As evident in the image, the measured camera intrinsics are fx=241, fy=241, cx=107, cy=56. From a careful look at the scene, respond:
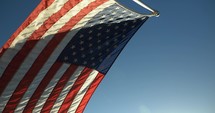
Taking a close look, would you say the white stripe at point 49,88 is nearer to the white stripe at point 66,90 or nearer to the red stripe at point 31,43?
the white stripe at point 66,90

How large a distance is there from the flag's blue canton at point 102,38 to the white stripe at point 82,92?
0.91 ft

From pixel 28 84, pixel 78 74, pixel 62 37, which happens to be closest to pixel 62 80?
pixel 78 74

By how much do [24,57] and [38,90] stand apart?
1.22 meters

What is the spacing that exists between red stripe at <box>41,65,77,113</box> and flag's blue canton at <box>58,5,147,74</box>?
0.93 ft

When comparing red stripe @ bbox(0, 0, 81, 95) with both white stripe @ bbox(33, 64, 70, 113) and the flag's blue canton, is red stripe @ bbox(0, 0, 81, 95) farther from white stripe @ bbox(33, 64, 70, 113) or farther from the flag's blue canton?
white stripe @ bbox(33, 64, 70, 113)

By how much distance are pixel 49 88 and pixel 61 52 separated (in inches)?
45.9

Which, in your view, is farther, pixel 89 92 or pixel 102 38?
pixel 89 92

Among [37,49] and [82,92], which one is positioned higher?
[37,49]

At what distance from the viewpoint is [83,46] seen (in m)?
6.71

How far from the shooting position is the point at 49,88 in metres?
6.87

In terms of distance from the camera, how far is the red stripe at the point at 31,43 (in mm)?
5754

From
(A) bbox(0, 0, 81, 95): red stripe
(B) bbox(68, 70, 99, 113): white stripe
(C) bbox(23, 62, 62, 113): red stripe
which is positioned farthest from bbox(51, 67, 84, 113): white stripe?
(A) bbox(0, 0, 81, 95): red stripe

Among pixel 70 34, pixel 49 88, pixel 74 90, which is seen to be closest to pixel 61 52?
pixel 70 34

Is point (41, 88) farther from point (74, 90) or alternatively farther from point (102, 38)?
point (102, 38)
